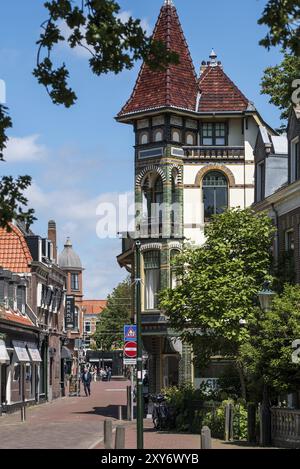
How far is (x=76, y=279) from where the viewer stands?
125 metres

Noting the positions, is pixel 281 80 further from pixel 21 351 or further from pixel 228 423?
pixel 21 351

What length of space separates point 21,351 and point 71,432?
55.3ft

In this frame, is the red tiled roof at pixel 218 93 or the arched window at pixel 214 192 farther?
the red tiled roof at pixel 218 93

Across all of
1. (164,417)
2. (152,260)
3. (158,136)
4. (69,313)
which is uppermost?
(158,136)

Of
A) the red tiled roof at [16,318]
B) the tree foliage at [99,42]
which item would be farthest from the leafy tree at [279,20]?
the red tiled roof at [16,318]

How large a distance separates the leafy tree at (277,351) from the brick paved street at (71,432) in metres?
1.94

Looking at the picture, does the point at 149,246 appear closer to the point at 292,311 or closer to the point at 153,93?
the point at 153,93

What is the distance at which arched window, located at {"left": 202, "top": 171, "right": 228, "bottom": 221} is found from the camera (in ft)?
146

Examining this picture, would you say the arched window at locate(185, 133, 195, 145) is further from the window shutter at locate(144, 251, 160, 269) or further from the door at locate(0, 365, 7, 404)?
the door at locate(0, 365, 7, 404)

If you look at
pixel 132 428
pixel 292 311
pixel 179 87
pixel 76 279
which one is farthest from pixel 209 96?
pixel 76 279

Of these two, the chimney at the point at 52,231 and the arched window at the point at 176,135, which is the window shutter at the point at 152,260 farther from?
the chimney at the point at 52,231

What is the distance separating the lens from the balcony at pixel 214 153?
44250mm

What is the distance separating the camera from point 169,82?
1746 inches

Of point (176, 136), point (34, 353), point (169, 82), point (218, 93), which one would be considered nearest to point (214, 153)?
point (176, 136)
